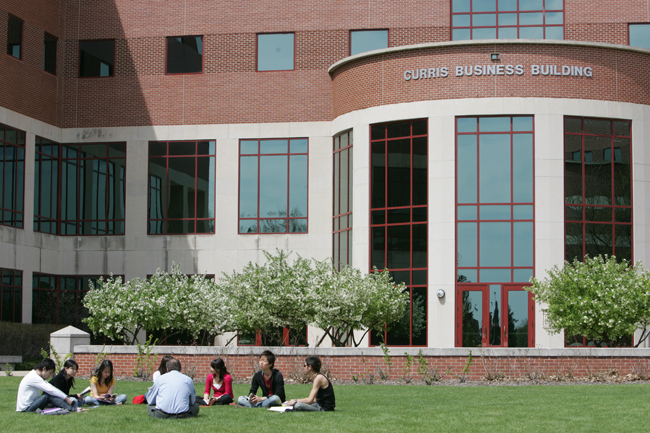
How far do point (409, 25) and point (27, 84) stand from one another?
51.7ft

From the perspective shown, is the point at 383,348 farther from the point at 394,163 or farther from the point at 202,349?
the point at 394,163

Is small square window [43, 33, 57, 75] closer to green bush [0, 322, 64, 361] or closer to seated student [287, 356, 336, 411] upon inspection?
green bush [0, 322, 64, 361]

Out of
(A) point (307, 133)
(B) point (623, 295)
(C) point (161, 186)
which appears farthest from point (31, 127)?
(B) point (623, 295)

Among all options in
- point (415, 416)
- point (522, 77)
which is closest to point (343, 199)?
point (522, 77)

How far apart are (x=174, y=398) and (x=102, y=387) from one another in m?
3.47

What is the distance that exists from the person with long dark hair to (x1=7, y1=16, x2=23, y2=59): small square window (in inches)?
899

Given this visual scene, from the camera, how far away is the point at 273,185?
1403 inches

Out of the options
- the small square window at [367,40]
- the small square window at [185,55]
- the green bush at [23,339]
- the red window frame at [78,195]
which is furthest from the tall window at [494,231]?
the green bush at [23,339]

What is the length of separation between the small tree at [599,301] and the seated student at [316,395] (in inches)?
480

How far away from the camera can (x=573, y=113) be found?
3067 centimetres

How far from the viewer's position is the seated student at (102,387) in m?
16.0

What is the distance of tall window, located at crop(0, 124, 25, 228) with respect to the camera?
110 feet

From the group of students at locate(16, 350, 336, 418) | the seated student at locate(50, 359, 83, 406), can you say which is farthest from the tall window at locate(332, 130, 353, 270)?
the seated student at locate(50, 359, 83, 406)

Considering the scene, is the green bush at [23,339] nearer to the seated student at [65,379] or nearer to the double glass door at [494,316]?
the double glass door at [494,316]
